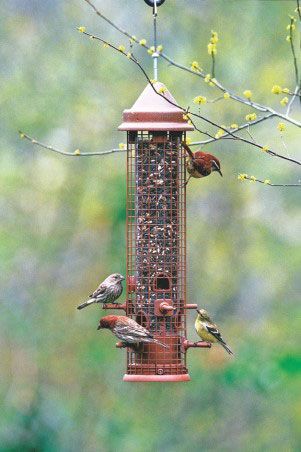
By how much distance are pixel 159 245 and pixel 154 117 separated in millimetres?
967

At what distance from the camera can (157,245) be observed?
9.52 metres

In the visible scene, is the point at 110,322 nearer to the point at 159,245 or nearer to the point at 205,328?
the point at 159,245

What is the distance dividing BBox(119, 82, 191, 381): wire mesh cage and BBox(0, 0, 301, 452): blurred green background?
5.60 m

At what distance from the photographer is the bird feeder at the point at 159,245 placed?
9398 millimetres

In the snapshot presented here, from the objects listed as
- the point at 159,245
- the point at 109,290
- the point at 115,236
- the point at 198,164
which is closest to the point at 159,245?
the point at 159,245

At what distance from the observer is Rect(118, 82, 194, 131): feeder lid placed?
896 cm

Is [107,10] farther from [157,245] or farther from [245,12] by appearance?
[157,245]

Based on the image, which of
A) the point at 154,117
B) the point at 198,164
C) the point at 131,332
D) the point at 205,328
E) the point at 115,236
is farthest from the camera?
the point at 115,236

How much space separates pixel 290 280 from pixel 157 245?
7.13m

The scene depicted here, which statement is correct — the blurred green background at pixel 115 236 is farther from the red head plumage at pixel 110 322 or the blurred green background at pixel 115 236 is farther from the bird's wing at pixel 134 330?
the bird's wing at pixel 134 330

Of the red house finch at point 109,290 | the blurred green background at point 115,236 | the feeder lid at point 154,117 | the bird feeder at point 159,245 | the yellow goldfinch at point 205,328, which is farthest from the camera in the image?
the blurred green background at point 115,236

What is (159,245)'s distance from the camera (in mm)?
9516

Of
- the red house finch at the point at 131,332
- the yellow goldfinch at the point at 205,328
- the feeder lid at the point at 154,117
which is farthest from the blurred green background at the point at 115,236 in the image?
the feeder lid at the point at 154,117

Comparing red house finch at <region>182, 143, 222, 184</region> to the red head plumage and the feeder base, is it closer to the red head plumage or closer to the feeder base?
the red head plumage
